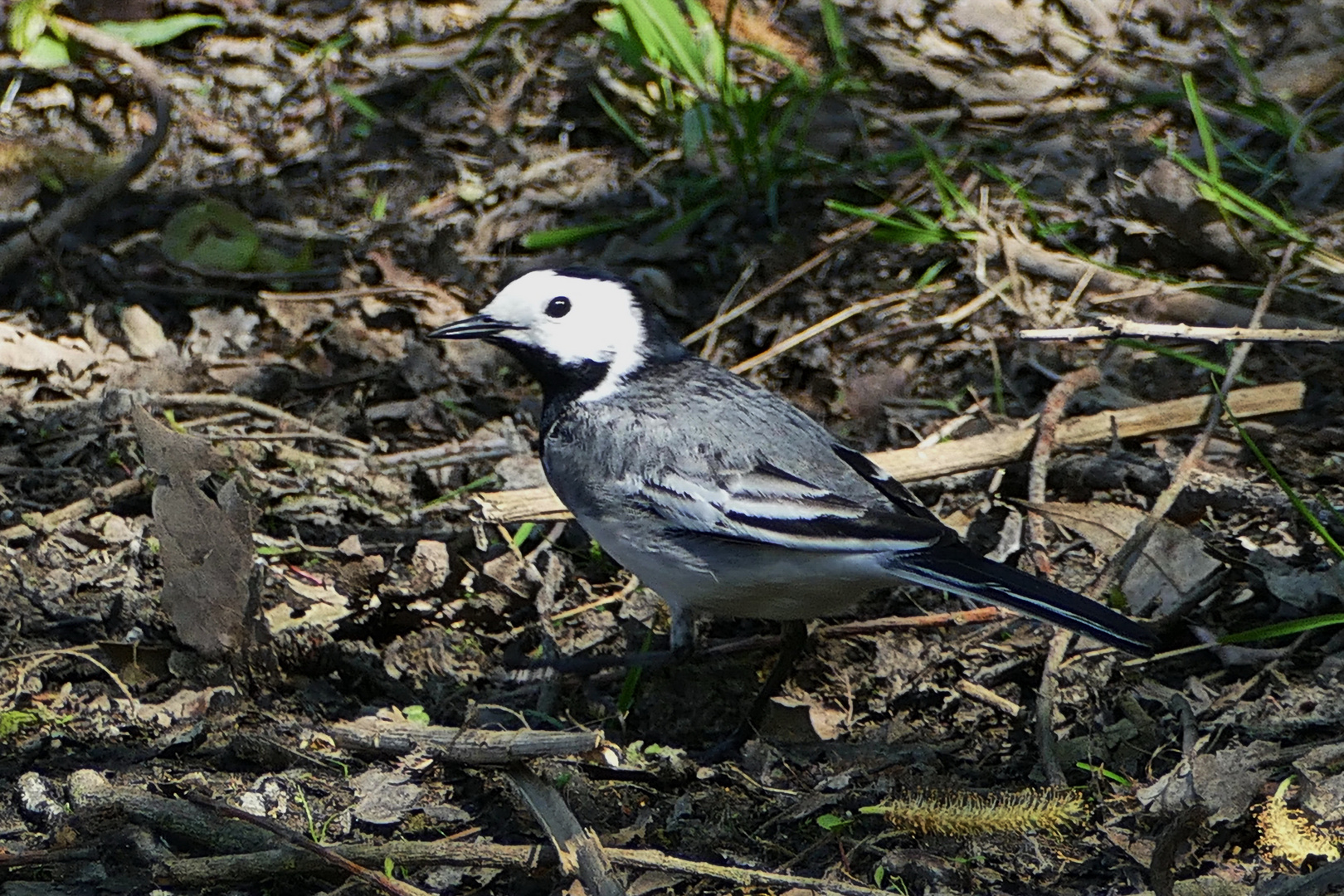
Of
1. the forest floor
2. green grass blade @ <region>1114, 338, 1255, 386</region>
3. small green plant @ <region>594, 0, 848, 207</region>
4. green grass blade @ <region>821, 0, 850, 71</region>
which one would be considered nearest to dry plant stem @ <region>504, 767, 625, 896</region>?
the forest floor

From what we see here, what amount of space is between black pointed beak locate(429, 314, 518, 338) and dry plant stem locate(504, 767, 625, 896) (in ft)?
5.71

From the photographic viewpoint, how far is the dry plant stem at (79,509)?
15.1 ft

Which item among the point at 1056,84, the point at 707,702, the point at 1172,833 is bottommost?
the point at 707,702

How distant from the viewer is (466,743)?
3264 mm

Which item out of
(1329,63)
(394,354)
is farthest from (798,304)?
(1329,63)

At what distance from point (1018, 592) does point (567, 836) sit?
1247mm

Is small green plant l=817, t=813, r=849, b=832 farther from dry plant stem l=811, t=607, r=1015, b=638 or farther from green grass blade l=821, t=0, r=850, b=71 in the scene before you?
green grass blade l=821, t=0, r=850, b=71

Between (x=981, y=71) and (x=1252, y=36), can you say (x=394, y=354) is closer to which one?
(x=981, y=71)

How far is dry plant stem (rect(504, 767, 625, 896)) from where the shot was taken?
114 inches

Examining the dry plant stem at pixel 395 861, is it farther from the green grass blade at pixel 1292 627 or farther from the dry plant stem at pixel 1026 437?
the dry plant stem at pixel 1026 437

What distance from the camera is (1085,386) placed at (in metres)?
5.02

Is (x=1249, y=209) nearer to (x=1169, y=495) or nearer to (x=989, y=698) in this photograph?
(x=1169, y=495)

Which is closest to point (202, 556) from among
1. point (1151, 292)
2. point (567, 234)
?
point (567, 234)

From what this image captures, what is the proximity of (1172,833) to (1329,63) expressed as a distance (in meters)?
4.88
